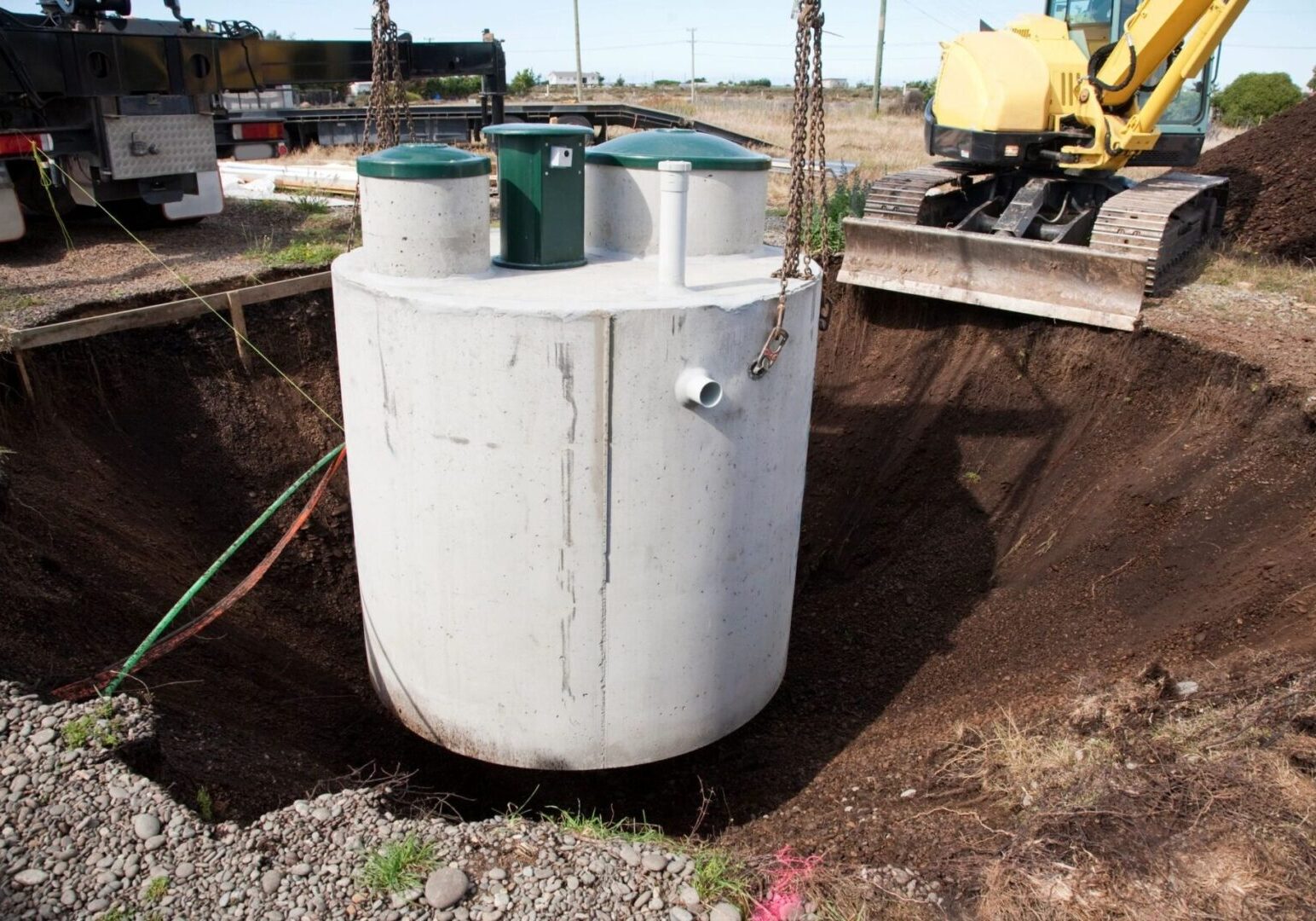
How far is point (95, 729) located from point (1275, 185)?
14530mm

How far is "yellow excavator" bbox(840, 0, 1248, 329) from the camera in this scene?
914 cm

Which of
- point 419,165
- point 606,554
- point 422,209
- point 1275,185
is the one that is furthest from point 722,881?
point 1275,185

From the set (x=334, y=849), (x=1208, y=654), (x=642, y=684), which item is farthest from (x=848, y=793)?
(x=334, y=849)

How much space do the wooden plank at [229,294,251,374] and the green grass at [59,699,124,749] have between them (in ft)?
15.1

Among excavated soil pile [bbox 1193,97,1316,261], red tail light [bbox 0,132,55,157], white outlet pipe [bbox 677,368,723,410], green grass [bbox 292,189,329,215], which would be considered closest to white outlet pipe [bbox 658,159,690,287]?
white outlet pipe [bbox 677,368,723,410]

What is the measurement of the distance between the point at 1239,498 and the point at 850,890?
4.80m

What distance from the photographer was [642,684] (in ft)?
16.4

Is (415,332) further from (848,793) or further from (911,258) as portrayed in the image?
(911,258)

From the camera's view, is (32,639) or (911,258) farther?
(911,258)

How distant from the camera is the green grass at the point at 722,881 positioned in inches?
147

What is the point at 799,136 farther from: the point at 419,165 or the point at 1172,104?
the point at 1172,104

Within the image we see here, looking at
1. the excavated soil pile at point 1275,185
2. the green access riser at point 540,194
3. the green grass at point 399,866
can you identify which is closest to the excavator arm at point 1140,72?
the excavated soil pile at point 1275,185

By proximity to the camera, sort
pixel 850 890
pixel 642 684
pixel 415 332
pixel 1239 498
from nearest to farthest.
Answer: pixel 850 890
pixel 415 332
pixel 642 684
pixel 1239 498

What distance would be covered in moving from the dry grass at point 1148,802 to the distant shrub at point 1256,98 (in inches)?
1185
